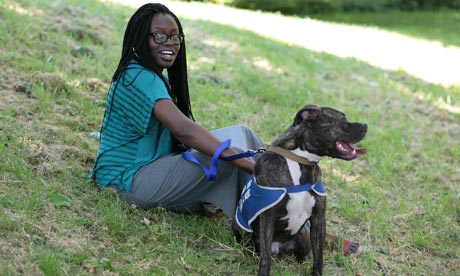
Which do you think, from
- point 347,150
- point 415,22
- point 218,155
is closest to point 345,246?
point 347,150

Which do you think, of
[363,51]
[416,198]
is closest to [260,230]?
[416,198]

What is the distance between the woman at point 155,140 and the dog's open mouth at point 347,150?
665 mm

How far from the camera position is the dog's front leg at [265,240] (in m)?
4.22

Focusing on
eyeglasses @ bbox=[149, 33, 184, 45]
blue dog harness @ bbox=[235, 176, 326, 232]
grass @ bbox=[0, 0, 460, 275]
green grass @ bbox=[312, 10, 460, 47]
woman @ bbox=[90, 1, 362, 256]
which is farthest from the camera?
green grass @ bbox=[312, 10, 460, 47]

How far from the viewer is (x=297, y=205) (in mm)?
4195

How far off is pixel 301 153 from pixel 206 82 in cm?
462

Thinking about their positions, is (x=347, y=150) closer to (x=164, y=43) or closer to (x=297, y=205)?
(x=297, y=205)

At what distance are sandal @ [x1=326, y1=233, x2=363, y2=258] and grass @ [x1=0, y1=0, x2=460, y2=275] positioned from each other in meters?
0.08

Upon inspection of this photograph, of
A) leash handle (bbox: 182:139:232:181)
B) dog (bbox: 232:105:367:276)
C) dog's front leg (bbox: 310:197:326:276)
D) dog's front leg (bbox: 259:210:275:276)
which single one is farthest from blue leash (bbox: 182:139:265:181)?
dog's front leg (bbox: 310:197:326:276)

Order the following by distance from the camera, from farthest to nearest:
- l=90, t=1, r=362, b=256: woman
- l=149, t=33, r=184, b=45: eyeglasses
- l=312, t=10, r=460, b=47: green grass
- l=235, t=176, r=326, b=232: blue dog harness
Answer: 1. l=312, t=10, r=460, b=47: green grass
2. l=149, t=33, r=184, b=45: eyeglasses
3. l=90, t=1, r=362, b=256: woman
4. l=235, t=176, r=326, b=232: blue dog harness

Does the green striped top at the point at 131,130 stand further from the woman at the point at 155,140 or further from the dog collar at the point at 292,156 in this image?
the dog collar at the point at 292,156

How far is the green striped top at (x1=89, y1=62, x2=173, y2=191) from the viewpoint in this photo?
4621 mm

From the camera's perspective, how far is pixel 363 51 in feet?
44.0

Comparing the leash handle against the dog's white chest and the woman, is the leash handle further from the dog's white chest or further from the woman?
the dog's white chest
